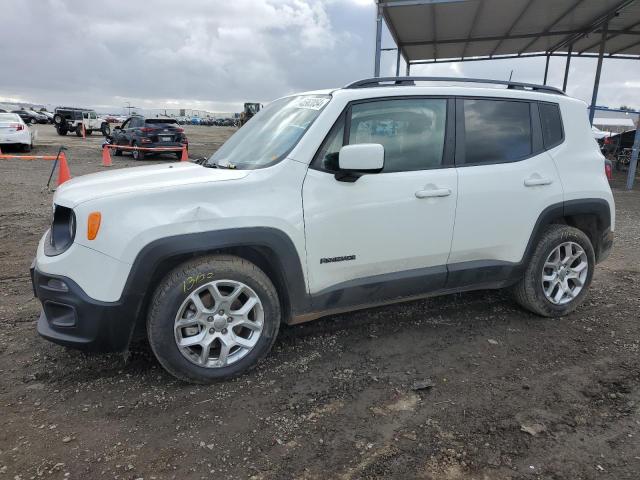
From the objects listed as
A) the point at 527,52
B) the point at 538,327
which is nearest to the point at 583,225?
the point at 538,327

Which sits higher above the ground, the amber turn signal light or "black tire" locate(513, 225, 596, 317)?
the amber turn signal light

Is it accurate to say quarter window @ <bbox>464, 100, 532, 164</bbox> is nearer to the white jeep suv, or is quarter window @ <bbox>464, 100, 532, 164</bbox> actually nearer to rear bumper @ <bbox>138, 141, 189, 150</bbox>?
the white jeep suv

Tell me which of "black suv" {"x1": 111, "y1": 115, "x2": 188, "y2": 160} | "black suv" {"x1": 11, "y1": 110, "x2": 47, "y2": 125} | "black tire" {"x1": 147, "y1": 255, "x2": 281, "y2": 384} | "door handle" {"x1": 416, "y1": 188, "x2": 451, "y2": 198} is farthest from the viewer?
"black suv" {"x1": 11, "y1": 110, "x2": 47, "y2": 125}

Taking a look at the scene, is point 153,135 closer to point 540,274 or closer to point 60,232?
point 60,232

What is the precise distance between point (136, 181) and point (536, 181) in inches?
117

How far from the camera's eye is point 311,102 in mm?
3445

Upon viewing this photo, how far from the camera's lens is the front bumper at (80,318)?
8.78ft

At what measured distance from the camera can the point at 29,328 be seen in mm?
3779

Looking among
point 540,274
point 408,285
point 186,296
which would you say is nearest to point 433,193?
point 408,285

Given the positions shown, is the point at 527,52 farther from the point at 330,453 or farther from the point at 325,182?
the point at 330,453

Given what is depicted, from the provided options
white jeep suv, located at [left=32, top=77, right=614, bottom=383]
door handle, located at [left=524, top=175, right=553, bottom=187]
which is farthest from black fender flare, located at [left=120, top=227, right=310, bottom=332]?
door handle, located at [left=524, top=175, right=553, bottom=187]

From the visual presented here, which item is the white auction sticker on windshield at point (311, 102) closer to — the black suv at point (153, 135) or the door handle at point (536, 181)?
the door handle at point (536, 181)

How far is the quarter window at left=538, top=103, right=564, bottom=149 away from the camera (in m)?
3.92

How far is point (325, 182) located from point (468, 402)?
63.5 inches
